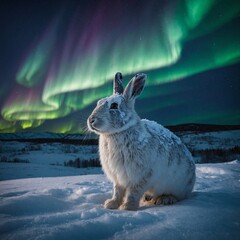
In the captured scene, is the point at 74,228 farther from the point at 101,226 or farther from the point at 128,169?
the point at 128,169

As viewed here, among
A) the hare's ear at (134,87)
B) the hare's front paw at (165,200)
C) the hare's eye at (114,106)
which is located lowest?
the hare's front paw at (165,200)

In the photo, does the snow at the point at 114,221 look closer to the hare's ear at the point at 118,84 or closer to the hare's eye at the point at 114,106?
the hare's eye at the point at 114,106

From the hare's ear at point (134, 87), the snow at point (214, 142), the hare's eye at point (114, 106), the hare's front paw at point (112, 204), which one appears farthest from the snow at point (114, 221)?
the snow at point (214, 142)

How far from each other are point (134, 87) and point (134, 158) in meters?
1.29

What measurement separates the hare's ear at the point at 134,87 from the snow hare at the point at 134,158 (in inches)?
0.7

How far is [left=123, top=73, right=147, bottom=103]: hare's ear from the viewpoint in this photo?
13.2 feet

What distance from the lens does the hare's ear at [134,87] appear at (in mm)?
4012

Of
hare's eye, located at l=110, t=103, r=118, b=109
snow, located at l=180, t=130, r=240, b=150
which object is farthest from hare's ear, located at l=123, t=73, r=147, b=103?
snow, located at l=180, t=130, r=240, b=150

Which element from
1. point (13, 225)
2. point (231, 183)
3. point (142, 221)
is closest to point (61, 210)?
point (13, 225)

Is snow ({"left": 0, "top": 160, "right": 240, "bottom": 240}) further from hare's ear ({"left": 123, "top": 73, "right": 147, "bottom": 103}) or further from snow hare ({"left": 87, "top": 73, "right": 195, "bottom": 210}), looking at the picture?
hare's ear ({"left": 123, "top": 73, "right": 147, "bottom": 103})

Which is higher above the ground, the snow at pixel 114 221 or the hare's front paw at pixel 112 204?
the snow at pixel 114 221

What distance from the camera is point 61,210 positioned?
3.16 meters

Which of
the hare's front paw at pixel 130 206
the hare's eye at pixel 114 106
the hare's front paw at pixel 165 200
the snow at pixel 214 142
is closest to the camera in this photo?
the hare's front paw at pixel 130 206

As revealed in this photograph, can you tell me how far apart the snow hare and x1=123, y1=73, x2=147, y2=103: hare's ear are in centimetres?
2
